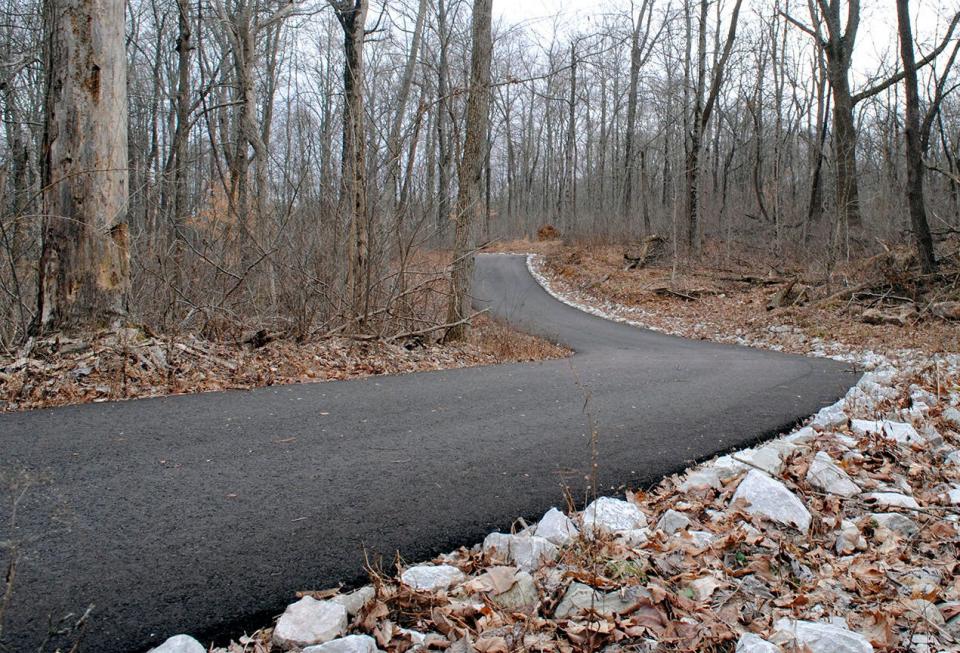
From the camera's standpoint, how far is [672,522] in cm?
333

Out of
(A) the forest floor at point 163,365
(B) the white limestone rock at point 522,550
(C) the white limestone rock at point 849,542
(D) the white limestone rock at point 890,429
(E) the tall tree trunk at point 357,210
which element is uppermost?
(E) the tall tree trunk at point 357,210

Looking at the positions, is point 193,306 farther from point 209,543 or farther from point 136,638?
point 136,638

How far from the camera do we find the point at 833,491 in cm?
389

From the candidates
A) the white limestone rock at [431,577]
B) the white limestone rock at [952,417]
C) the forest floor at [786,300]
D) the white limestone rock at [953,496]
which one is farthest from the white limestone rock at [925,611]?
the forest floor at [786,300]

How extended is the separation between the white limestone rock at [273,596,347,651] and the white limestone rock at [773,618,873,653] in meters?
1.66

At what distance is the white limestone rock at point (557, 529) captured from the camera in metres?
3.03

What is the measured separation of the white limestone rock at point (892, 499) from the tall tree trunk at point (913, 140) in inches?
494

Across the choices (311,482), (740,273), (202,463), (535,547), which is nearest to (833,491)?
(535,547)

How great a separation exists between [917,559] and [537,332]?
480 inches

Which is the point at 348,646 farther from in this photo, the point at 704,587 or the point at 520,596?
the point at 704,587

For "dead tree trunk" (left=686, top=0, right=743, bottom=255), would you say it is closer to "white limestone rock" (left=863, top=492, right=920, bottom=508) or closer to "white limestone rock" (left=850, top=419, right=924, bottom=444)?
"white limestone rock" (left=850, top=419, right=924, bottom=444)

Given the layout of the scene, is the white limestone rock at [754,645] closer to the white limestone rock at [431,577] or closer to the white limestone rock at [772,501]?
the white limestone rock at [431,577]

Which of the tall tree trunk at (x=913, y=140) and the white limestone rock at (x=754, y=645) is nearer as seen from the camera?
the white limestone rock at (x=754, y=645)

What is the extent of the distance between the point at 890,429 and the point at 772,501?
7.26 ft
